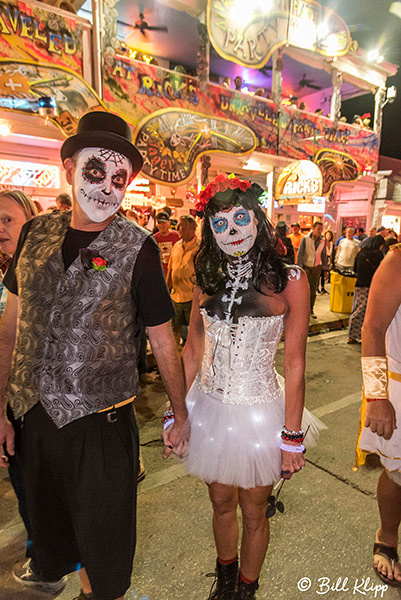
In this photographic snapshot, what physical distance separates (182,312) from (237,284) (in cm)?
356

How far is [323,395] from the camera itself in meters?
4.86

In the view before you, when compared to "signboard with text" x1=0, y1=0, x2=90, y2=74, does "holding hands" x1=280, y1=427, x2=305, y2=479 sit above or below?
below

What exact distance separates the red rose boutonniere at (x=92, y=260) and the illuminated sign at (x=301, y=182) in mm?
9538

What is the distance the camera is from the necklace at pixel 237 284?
6.12 ft

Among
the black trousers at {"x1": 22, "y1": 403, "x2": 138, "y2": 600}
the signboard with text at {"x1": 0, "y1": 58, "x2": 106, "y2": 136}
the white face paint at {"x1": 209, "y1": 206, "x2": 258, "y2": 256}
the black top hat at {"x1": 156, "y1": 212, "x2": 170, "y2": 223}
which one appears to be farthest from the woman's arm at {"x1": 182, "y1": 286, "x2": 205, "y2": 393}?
the signboard with text at {"x1": 0, "y1": 58, "x2": 106, "y2": 136}

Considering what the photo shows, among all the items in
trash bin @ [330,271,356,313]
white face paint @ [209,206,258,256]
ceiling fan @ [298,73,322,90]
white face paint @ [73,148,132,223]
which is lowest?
trash bin @ [330,271,356,313]

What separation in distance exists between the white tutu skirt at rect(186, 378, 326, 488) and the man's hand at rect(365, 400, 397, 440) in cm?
51

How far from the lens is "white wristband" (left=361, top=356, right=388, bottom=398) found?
1.96 metres

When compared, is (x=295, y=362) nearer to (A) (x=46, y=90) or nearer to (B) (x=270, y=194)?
(A) (x=46, y=90)

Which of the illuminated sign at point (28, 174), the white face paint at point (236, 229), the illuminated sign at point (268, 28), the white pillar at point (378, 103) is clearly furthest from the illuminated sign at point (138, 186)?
the white pillar at point (378, 103)

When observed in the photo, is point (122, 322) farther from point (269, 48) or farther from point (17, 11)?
point (269, 48)

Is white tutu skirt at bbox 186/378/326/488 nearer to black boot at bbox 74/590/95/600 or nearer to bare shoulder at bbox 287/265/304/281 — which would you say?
bare shoulder at bbox 287/265/304/281

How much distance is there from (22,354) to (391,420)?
185 centimetres

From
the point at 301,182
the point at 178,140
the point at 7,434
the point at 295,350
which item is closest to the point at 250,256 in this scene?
the point at 295,350
